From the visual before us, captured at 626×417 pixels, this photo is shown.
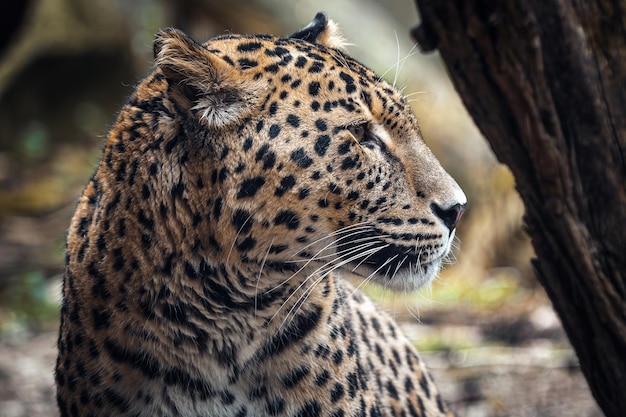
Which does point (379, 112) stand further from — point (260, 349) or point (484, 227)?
point (484, 227)

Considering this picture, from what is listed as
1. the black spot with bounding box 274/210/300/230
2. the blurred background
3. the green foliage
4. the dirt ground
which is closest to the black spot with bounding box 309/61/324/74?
the black spot with bounding box 274/210/300/230

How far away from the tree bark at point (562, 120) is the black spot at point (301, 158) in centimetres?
83

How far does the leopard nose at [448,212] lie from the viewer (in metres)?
4.91

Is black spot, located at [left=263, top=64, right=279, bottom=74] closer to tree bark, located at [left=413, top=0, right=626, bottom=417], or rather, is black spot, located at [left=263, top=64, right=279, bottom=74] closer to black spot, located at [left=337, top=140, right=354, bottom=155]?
black spot, located at [left=337, top=140, right=354, bottom=155]

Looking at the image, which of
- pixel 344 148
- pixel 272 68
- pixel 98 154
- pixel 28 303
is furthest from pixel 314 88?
pixel 28 303

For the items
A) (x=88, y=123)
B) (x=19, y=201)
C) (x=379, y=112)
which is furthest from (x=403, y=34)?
(x=379, y=112)

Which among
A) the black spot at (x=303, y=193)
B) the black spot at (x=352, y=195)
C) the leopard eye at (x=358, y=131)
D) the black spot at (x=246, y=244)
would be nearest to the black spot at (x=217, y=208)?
the black spot at (x=246, y=244)

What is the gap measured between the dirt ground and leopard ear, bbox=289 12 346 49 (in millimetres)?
4296

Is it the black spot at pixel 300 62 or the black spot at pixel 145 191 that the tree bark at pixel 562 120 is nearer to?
the black spot at pixel 300 62

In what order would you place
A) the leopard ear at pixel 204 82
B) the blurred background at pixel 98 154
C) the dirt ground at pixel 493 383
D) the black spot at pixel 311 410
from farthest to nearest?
the blurred background at pixel 98 154, the dirt ground at pixel 493 383, the black spot at pixel 311 410, the leopard ear at pixel 204 82

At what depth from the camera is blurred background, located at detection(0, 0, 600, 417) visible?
925cm

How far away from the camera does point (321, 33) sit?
5.67m

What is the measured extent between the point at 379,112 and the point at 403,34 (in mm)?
16533

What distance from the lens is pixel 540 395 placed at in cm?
884
